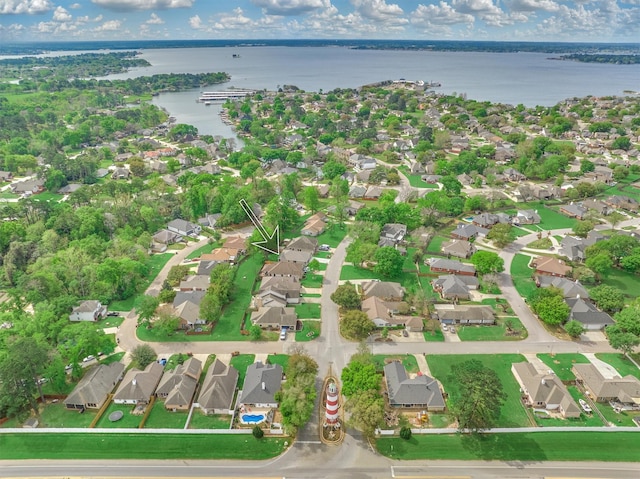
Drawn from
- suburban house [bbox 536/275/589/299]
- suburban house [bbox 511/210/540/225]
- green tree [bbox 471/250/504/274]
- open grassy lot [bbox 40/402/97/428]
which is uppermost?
green tree [bbox 471/250/504/274]

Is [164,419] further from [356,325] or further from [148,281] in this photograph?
[148,281]

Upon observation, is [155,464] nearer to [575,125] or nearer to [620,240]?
[620,240]

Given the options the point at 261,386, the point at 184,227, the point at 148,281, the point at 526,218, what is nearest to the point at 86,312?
the point at 148,281

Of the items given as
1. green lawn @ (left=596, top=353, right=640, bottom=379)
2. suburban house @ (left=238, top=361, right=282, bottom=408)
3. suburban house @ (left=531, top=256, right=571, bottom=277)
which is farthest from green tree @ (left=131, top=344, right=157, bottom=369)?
suburban house @ (left=531, top=256, right=571, bottom=277)

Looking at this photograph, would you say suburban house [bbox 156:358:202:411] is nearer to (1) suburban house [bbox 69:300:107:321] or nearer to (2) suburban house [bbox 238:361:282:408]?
(2) suburban house [bbox 238:361:282:408]

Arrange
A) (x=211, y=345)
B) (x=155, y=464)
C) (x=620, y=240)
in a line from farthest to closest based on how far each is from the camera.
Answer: (x=620, y=240) → (x=211, y=345) → (x=155, y=464)

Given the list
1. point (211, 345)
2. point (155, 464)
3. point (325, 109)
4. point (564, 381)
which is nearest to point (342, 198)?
point (211, 345)
